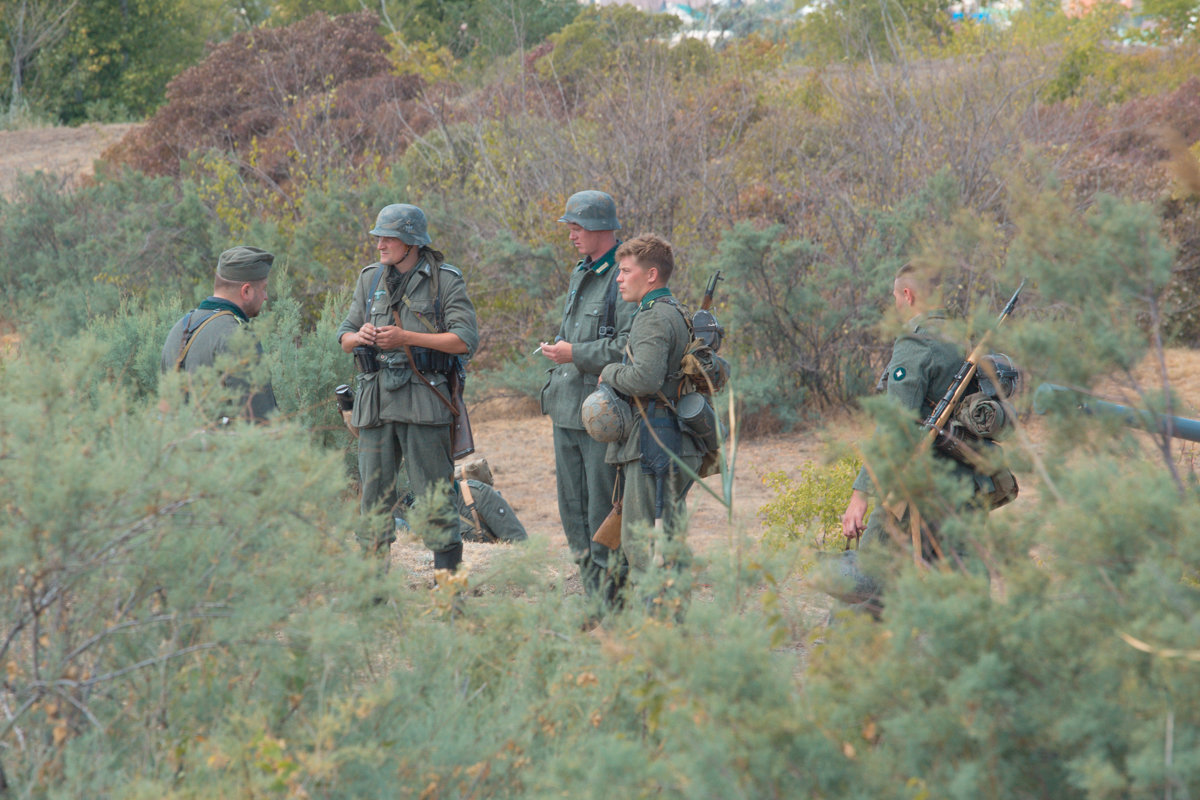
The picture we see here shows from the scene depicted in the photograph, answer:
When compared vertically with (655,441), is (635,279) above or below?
above

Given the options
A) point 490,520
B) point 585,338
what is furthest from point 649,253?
point 490,520

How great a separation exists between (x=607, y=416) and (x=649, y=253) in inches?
26.1

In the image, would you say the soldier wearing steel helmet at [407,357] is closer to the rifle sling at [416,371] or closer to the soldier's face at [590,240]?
the rifle sling at [416,371]

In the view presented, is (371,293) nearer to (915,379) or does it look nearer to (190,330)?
(190,330)

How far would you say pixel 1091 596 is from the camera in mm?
1787

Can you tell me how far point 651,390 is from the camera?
3.94m

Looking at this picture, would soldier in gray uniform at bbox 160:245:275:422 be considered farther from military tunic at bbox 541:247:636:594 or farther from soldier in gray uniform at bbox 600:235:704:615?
soldier in gray uniform at bbox 600:235:704:615

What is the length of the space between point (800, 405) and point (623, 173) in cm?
290

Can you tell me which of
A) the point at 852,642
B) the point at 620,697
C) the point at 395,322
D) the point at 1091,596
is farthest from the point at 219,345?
the point at 1091,596

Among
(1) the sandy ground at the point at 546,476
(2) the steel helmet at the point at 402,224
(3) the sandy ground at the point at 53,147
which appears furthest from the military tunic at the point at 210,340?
(3) the sandy ground at the point at 53,147

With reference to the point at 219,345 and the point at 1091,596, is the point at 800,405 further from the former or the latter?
the point at 1091,596

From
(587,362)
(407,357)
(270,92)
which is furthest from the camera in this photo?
(270,92)

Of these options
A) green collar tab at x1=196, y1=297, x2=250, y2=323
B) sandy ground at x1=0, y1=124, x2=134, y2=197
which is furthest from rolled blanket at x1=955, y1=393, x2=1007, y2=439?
sandy ground at x1=0, y1=124, x2=134, y2=197

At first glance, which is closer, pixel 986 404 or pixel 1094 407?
pixel 1094 407
